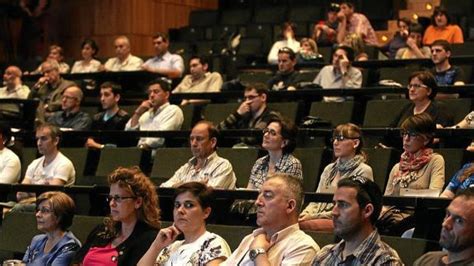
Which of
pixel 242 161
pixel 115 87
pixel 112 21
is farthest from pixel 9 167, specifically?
pixel 112 21

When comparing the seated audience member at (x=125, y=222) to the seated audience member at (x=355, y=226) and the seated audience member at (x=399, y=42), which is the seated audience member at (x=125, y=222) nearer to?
the seated audience member at (x=355, y=226)

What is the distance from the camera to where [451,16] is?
31.4ft

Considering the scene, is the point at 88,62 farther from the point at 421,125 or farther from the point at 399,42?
the point at 421,125

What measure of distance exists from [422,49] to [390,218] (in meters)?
4.15

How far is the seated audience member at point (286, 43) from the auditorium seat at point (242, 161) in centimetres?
360

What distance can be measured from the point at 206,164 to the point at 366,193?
2.05 metres

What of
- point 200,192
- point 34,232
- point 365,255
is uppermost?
point 200,192

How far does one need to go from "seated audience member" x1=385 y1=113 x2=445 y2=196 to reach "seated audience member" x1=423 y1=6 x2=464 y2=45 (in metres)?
4.08

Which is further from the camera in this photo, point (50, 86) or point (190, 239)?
point (50, 86)

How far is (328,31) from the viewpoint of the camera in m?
9.56

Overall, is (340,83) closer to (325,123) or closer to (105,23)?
(325,123)

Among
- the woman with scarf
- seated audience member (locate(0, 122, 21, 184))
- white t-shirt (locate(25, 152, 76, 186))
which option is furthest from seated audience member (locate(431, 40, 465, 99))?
seated audience member (locate(0, 122, 21, 184))

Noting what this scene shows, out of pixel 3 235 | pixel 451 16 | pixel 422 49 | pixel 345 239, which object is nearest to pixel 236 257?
pixel 345 239

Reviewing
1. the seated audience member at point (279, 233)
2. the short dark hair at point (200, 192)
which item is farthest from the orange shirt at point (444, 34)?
the seated audience member at point (279, 233)
